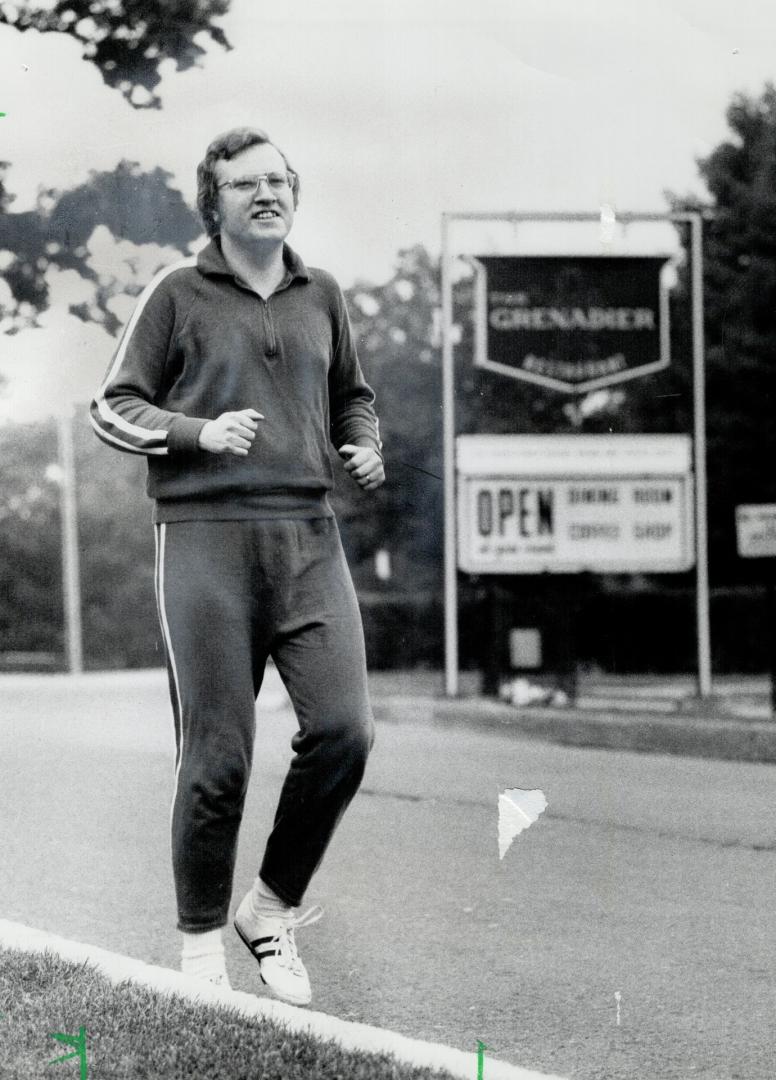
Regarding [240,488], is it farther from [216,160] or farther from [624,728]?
[624,728]

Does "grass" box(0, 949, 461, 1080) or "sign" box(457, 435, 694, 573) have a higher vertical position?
"sign" box(457, 435, 694, 573)

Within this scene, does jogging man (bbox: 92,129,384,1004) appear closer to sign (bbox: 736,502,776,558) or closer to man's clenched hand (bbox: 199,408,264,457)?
man's clenched hand (bbox: 199,408,264,457)

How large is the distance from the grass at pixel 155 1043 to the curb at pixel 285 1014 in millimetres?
33

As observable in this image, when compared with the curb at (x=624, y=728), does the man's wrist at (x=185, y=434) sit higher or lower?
higher

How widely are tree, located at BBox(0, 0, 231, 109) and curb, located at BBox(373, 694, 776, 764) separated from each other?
5543mm

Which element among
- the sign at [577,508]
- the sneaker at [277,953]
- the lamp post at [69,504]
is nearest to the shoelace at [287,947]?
the sneaker at [277,953]

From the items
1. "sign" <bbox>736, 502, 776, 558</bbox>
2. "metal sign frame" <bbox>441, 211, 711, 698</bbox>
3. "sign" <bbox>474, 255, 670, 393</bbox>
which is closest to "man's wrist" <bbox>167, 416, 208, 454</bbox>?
"metal sign frame" <bbox>441, 211, 711, 698</bbox>

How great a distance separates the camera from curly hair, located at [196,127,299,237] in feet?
11.4

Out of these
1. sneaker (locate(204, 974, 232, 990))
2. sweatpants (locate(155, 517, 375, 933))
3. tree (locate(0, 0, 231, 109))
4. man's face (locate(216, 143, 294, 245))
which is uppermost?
tree (locate(0, 0, 231, 109))

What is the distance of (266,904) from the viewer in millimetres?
3732

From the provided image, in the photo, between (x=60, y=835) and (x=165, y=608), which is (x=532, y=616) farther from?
(x=165, y=608)

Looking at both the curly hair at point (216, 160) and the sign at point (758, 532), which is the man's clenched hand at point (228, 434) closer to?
the curly hair at point (216, 160)

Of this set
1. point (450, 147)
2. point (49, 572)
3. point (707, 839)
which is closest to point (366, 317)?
point (450, 147)

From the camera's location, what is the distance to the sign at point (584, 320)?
34.2 ft
